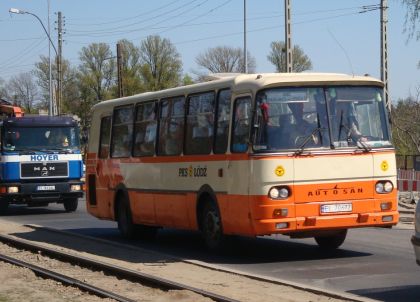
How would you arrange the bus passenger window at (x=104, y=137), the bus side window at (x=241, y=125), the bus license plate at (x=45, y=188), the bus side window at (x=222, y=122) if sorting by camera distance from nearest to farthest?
the bus side window at (x=241, y=125) → the bus side window at (x=222, y=122) → the bus passenger window at (x=104, y=137) → the bus license plate at (x=45, y=188)

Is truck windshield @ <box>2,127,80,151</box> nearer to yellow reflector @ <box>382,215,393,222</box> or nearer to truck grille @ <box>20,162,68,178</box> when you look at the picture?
truck grille @ <box>20,162,68,178</box>

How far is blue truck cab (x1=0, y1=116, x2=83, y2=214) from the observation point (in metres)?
25.2

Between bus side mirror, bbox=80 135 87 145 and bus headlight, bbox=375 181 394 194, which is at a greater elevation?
bus side mirror, bbox=80 135 87 145

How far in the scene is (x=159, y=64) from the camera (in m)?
78.0

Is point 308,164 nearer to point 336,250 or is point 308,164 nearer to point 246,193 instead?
point 246,193

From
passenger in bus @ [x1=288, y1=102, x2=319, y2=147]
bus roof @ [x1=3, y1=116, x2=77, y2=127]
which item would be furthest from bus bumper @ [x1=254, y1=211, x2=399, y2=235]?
bus roof @ [x1=3, y1=116, x2=77, y2=127]

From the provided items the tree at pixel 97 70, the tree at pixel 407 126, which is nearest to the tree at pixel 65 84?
the tree at pixel 97 70

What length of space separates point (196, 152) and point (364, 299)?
5270 mm

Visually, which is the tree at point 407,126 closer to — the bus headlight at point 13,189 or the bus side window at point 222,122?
the bus headlight at point 13,189

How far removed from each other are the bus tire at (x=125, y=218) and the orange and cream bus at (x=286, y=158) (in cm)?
254

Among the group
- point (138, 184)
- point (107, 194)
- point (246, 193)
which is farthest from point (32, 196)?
point (246, 193)

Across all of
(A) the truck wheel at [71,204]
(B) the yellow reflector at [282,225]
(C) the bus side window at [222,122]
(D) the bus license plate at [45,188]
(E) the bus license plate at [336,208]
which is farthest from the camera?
(A) the truck wheel at [71,204]

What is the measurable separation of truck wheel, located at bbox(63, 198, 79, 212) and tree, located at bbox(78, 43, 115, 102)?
5049 cm

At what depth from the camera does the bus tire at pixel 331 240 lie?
538 inches
